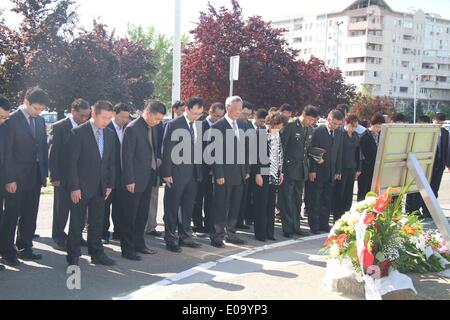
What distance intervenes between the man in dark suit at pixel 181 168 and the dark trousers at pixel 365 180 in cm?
391

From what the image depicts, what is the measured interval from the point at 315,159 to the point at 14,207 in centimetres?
481

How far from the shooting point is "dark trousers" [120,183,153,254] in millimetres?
7361

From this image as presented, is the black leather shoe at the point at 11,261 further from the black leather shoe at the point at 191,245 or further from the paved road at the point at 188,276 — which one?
the black leather shoe at the point at 191,245

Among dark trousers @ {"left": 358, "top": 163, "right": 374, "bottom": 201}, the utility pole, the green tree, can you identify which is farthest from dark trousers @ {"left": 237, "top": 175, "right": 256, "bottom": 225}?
the green tree

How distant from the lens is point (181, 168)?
778cm

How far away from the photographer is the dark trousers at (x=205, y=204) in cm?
913

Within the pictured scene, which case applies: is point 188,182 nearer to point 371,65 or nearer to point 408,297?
point 408,297

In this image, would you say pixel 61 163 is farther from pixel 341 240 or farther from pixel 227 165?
pixel 341 240

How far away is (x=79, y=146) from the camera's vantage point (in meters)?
6.69

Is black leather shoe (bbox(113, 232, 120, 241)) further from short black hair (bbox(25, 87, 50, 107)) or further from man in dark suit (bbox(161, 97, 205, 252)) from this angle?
short black hair (bbox(25, 87, 50, 107))

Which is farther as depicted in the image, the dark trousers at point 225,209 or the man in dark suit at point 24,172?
the dark trousers at point 225,209

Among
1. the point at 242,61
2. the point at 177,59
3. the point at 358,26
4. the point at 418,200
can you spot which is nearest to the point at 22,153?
the point at 418,200

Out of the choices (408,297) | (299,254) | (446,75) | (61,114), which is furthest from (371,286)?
(446,75)

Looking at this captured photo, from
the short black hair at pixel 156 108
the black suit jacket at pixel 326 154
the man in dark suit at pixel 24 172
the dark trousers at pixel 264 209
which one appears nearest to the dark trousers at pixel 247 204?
the dark trousers at pixel 264 209
